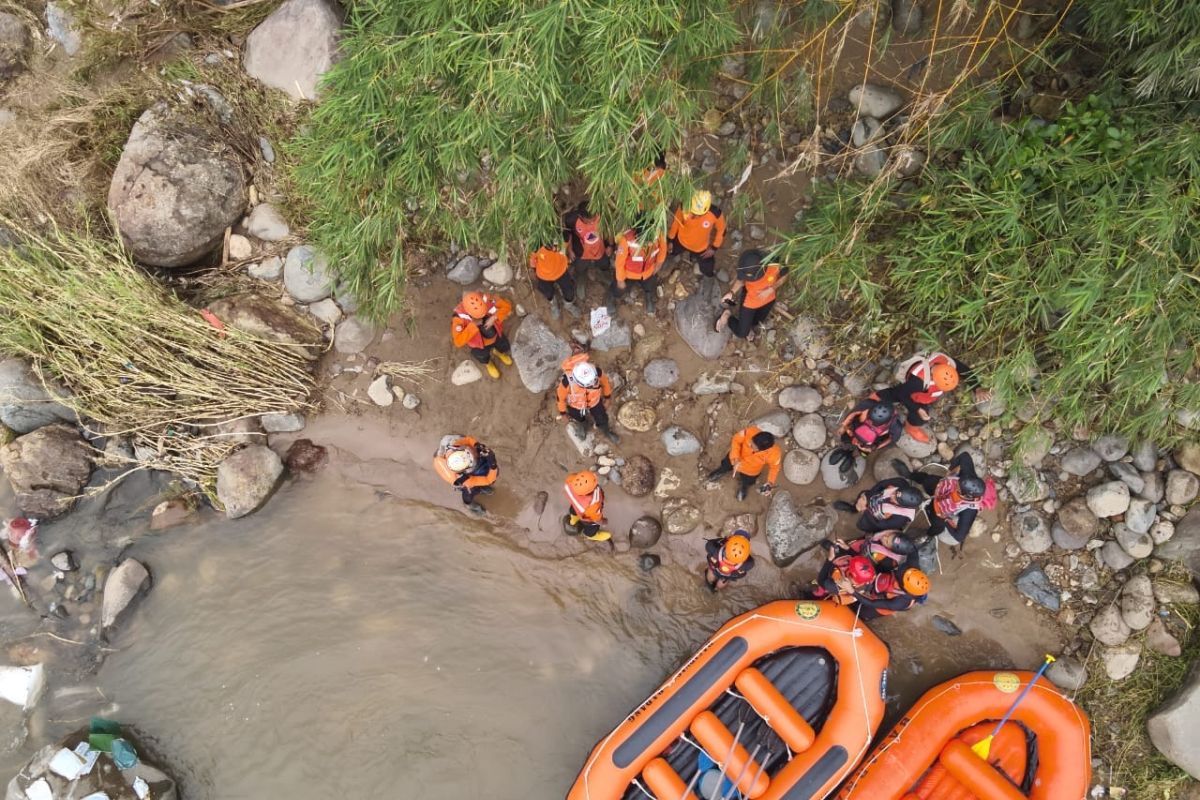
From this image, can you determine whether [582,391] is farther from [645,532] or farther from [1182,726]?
[1182,726]

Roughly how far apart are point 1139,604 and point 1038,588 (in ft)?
2.46

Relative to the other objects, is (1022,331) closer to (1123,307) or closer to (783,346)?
(1123,307)

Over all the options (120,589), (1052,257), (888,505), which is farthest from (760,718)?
(120,589)

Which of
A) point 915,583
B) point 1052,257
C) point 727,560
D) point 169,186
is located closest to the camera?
point 1052,257

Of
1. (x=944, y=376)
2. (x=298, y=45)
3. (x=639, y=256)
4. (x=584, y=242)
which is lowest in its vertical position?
(x=944, y=376)

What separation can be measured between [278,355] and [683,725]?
5.12 m

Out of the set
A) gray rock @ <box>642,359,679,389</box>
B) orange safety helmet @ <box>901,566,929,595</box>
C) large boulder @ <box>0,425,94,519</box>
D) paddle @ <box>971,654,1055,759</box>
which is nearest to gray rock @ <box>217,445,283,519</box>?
large boulder @ <box>0,425,94,519</box>

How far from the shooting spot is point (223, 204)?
6.23 metres

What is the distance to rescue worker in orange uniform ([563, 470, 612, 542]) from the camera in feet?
17.4

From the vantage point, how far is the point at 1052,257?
4.58m

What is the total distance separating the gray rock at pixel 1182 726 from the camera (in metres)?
5.25

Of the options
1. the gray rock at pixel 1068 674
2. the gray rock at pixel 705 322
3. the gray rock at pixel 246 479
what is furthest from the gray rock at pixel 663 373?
the gray rock at pixel 1068 674

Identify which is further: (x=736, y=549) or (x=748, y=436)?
(x=748, y=436)

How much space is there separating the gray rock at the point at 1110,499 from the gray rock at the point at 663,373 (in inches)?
152
